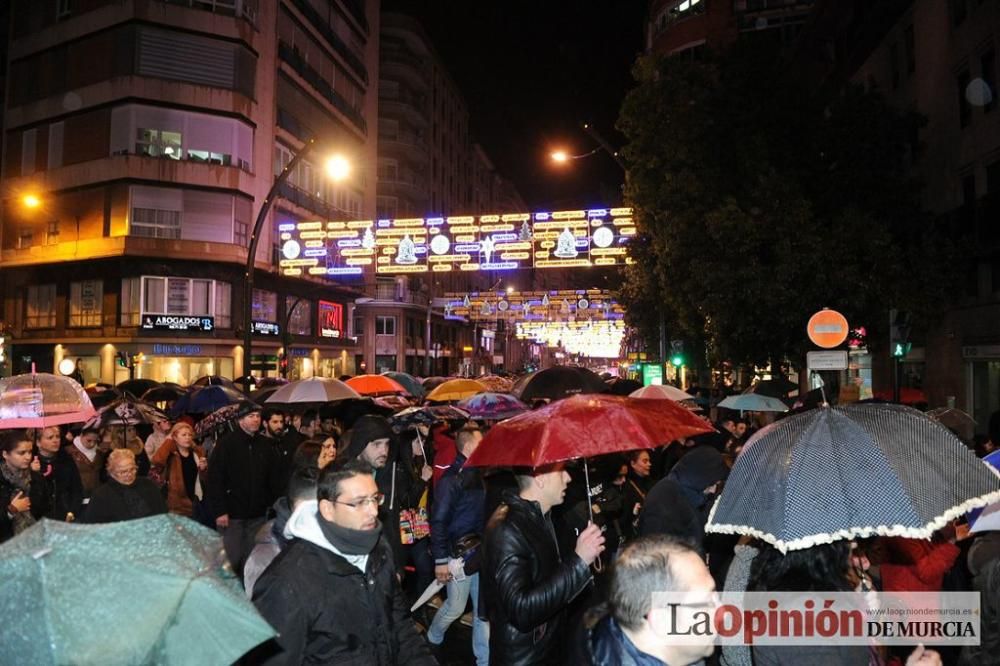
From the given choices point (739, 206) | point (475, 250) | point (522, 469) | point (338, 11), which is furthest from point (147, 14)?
point (522, 469)

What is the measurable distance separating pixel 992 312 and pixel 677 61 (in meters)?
10.1

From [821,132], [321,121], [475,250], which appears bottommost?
[475,250]

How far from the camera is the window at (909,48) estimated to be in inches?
847

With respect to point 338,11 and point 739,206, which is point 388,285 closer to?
point 338,11

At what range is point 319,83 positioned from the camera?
137ft

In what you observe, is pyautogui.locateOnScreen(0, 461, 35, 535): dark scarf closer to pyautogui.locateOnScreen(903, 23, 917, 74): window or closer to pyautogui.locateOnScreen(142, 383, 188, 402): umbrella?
pyautogui.locateOnScreen(142, 383, 188, 402): umbrella

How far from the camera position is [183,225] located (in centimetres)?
3341

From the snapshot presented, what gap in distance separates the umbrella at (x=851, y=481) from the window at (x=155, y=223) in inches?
1351

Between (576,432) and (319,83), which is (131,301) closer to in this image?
(319,83)

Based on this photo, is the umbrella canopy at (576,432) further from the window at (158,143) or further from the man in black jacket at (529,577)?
the window at (158,143)

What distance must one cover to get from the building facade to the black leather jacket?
28045mm

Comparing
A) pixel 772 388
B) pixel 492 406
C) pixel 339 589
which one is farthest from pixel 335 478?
pixel 772 388

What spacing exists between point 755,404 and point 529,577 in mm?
9197

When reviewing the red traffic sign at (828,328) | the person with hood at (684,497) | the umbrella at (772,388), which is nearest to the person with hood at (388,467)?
the person with hood at (684,497)
